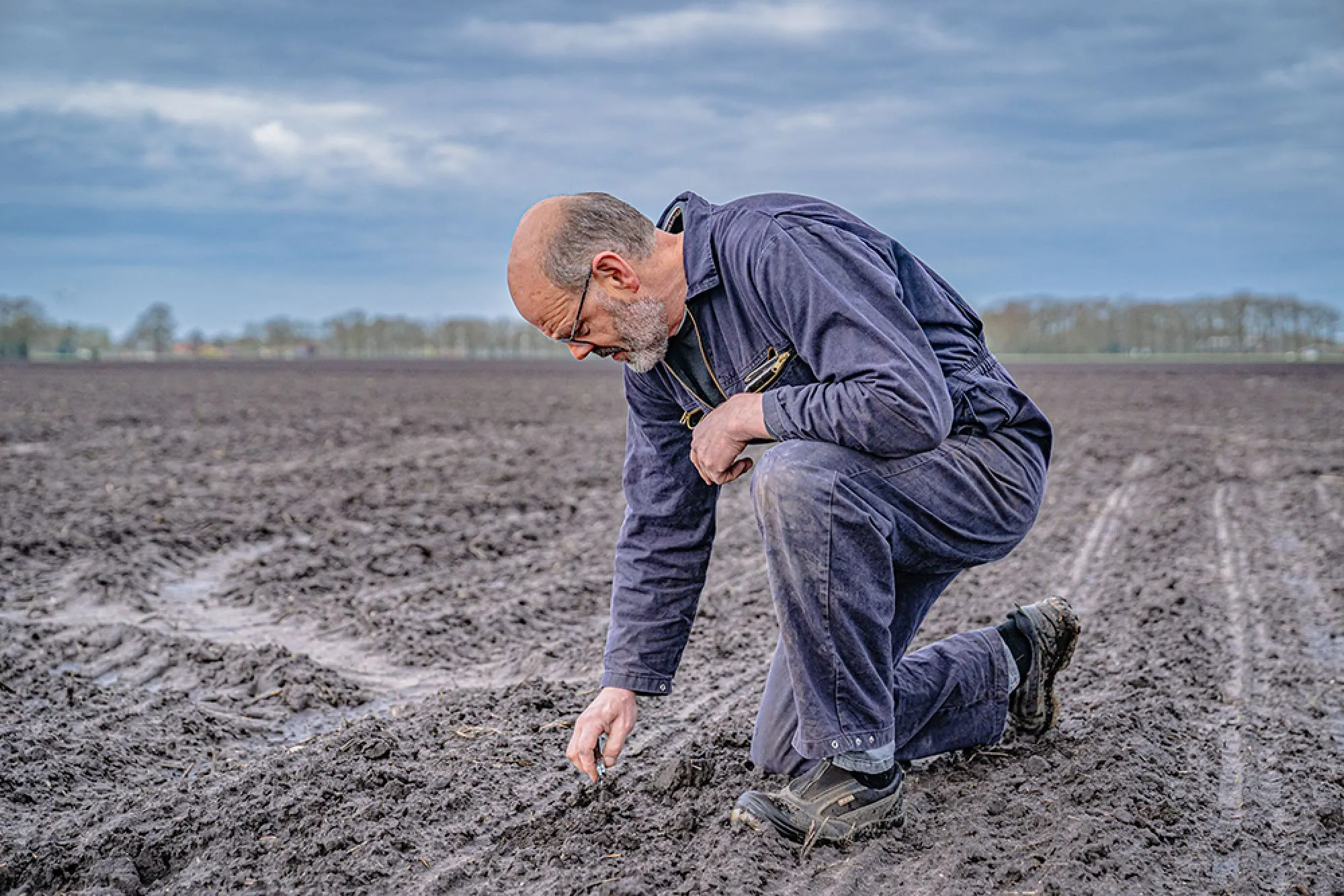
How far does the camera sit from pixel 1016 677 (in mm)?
3705

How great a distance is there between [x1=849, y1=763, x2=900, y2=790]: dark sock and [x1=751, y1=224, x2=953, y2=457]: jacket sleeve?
851 millimetres

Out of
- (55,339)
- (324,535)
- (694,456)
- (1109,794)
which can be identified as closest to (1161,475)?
(324,535)

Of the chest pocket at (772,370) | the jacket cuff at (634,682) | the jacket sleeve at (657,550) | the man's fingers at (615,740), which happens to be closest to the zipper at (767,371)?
the chest pocket at (772,370)

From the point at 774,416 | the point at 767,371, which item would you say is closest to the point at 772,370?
the point at 767,371

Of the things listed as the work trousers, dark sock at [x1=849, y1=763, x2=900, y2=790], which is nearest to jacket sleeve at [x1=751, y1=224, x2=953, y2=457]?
the work trousers

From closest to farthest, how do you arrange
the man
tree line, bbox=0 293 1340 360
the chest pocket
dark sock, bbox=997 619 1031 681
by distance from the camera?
the man < the chest pocket < dark sock, bbox=997 619 1031 681 < tree line, bbox=0 293 1340 360

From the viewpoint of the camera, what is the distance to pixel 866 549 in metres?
2.97

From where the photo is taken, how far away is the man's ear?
9.83 feet

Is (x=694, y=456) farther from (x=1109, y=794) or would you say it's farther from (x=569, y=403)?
(x=569, y=403)

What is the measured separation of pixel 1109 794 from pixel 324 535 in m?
5.55

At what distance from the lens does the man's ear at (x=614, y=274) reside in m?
3.00

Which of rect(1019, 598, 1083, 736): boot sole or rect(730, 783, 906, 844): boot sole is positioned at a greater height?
rect(1019, 598, 1083, 736): boot sole

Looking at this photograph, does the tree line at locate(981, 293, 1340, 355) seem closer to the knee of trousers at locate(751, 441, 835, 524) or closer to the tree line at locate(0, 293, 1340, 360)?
the tree line at locate(0, 293, 1340, 360)

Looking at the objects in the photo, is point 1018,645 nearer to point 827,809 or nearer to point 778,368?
point 827,809
